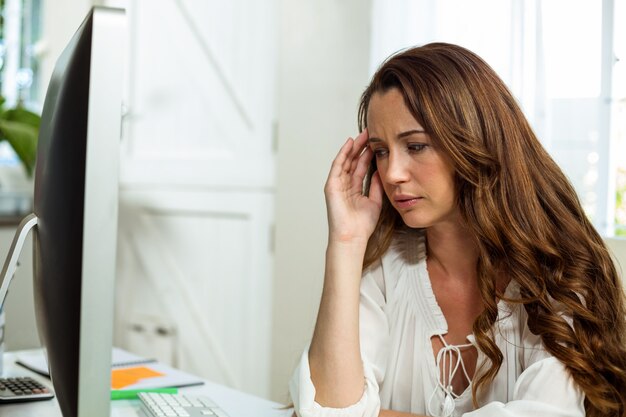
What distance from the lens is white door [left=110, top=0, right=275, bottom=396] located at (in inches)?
114

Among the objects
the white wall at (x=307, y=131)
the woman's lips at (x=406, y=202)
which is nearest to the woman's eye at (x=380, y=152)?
the woman's lips at (x=406, y=202)

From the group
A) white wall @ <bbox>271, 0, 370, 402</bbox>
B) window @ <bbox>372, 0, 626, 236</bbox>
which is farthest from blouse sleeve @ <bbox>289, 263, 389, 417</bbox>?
white wall @ <bbox>271, 0, 370, 402</bbox>

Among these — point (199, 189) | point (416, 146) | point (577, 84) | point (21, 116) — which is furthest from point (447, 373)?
point (21, 116)

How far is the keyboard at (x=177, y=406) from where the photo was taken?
1.26 meters

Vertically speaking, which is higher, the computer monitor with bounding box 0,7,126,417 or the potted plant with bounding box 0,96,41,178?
the potted plant with bounding box 0,96,41,178

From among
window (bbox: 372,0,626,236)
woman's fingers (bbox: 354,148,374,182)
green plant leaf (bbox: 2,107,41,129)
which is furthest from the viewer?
green plant leaf (bbox: 2,107,41,129)

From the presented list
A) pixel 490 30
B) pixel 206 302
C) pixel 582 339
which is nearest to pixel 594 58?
pixel 490 30

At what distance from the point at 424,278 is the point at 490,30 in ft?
2.81

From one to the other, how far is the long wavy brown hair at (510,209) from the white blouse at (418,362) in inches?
1.8

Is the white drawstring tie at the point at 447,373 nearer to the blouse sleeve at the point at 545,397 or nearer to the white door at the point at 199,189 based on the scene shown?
the blouse sleeve at the point at 545,397

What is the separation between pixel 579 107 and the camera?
6.51 feet

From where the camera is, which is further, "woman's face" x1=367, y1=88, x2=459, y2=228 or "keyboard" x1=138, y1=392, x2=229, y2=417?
"woman's face" x1=367, y1=88, x2=459, y2=228

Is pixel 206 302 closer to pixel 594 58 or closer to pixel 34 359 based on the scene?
pixel 34 359

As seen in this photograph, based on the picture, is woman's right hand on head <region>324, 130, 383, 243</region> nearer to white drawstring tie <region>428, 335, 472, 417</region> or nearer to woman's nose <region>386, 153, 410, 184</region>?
woman's nose <region>386, 153, 410, 184</region>
